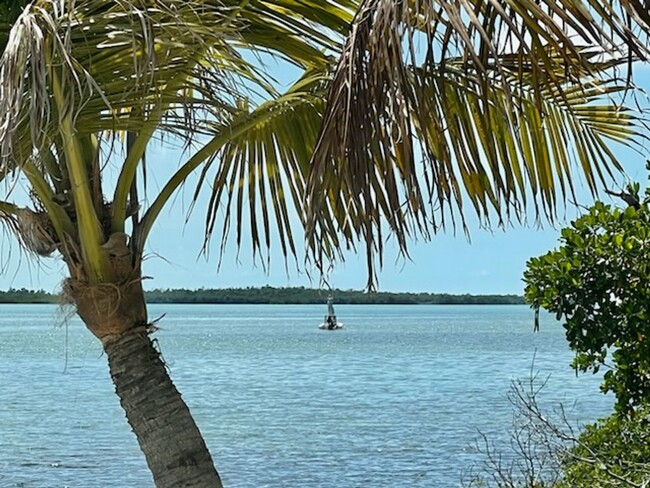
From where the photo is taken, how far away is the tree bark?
3.54 m

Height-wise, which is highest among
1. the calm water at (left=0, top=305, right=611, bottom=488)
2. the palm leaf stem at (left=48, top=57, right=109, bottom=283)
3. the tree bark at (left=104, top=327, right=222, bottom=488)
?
the palm leaf stem at (left=48, top=57, right=109, bottom=283)

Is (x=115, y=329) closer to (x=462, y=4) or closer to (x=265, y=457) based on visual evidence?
(x=462, y=4)

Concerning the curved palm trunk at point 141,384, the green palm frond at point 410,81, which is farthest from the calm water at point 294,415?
the green palm frond at point 410,81

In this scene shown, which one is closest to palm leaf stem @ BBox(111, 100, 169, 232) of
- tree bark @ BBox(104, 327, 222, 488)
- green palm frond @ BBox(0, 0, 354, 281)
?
green palm frond @ BBox(0, 0, 354, 281)

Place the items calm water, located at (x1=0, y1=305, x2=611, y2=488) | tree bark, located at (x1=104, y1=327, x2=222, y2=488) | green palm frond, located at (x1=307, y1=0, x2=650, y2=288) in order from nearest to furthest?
green palm frond, located at (x1=307, y1=0, x2=650, y2=288)
tree bark, located at (x1=104, y1=327, x2=222, y2=488)
calm water, located at (x1=0, y1=305, x2=611, y2=488)

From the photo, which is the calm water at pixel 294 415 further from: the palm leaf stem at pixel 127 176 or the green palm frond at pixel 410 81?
the green palm frond at pixel 410 81

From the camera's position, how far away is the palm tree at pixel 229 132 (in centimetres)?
236

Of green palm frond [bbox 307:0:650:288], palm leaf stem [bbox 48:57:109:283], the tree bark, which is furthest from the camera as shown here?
the tree bark

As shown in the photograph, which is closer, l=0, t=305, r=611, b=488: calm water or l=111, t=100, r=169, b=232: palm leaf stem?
l=111, t=100, r=169, b=232: palm leaf stem

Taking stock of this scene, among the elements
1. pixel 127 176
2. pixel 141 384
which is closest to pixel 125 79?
pixel 127 176

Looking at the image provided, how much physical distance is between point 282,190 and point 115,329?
1.05 meters

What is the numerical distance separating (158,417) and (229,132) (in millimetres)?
1024

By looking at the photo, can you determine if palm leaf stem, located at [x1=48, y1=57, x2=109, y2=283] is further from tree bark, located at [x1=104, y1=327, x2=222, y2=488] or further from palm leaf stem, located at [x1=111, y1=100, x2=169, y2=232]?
tree bark, located at [x1=104, y1=327, x2=222, y2=488]

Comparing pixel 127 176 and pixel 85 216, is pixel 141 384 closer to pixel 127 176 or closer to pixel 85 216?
pixel 85 216
